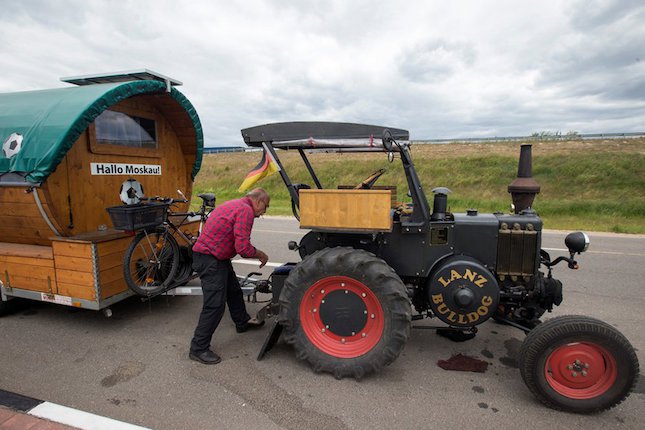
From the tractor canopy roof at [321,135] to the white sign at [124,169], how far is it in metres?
2.26

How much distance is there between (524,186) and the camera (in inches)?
152

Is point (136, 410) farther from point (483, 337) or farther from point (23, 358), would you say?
point (483, 337)

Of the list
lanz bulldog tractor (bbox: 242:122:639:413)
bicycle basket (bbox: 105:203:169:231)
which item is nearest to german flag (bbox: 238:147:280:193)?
lanz bulldog tractor (bbox: 242:122:639:413)

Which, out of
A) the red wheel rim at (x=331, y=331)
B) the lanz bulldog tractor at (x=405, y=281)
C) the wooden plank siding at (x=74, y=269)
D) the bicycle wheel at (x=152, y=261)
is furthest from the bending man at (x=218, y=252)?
the wooden plank siding at (x=74, y=269)

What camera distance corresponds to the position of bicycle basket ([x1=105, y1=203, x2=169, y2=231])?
400 centimetres

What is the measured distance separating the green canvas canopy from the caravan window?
42 centimetres

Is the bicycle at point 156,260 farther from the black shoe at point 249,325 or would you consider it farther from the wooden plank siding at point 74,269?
the black shoe at point 249,325

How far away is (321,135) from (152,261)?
2.58m

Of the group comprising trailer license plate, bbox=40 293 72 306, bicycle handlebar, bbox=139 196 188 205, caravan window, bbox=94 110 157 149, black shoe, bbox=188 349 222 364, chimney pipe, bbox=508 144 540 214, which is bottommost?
black shoe, bbox=188 349 222 364

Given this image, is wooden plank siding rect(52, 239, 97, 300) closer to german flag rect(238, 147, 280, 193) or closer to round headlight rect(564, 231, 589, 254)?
german flag rect(238, 147, 280, 193)

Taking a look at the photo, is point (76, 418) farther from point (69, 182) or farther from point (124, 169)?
point (124, 169)

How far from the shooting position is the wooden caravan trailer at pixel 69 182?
158 inches

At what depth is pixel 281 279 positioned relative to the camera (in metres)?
3.77

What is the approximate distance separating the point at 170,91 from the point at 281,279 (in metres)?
2.88
